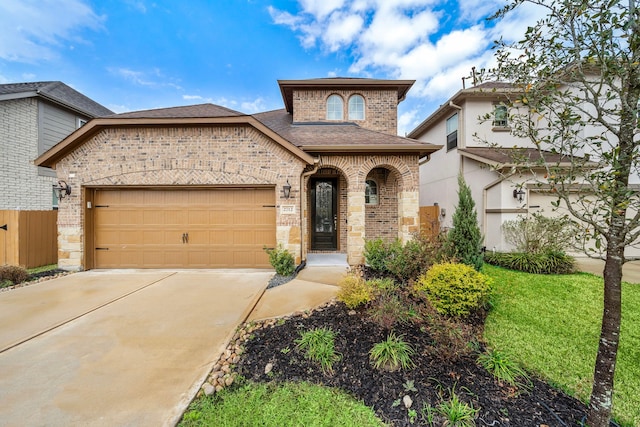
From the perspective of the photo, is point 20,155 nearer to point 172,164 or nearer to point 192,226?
point 172,164

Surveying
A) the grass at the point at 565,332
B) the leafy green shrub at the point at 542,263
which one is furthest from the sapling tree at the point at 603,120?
the leafy green shrub at the point at 542,263

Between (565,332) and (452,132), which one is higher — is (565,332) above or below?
below

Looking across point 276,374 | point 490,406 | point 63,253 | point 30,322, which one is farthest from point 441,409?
point 63,253

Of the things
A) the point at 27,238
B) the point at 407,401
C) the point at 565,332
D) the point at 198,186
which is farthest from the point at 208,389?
the point at 27,238

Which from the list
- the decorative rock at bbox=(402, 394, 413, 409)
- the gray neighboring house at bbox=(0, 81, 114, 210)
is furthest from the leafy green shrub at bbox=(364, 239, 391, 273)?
the gray neighboring house at bbox=(0, 81, 114, 210)

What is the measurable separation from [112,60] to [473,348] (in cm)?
1883

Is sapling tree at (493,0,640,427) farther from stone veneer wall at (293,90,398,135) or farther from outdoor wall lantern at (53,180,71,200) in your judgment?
outdoor wall lantern at (53,180,71,200)

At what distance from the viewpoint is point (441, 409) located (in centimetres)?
224

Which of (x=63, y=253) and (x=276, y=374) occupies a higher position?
(x=63, y=253)

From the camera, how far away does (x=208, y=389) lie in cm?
251

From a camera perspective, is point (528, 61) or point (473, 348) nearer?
point (528, 61)

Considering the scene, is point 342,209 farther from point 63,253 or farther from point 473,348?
point 63,253

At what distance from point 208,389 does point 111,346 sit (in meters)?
1.78

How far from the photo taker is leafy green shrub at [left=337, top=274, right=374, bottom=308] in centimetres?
401
